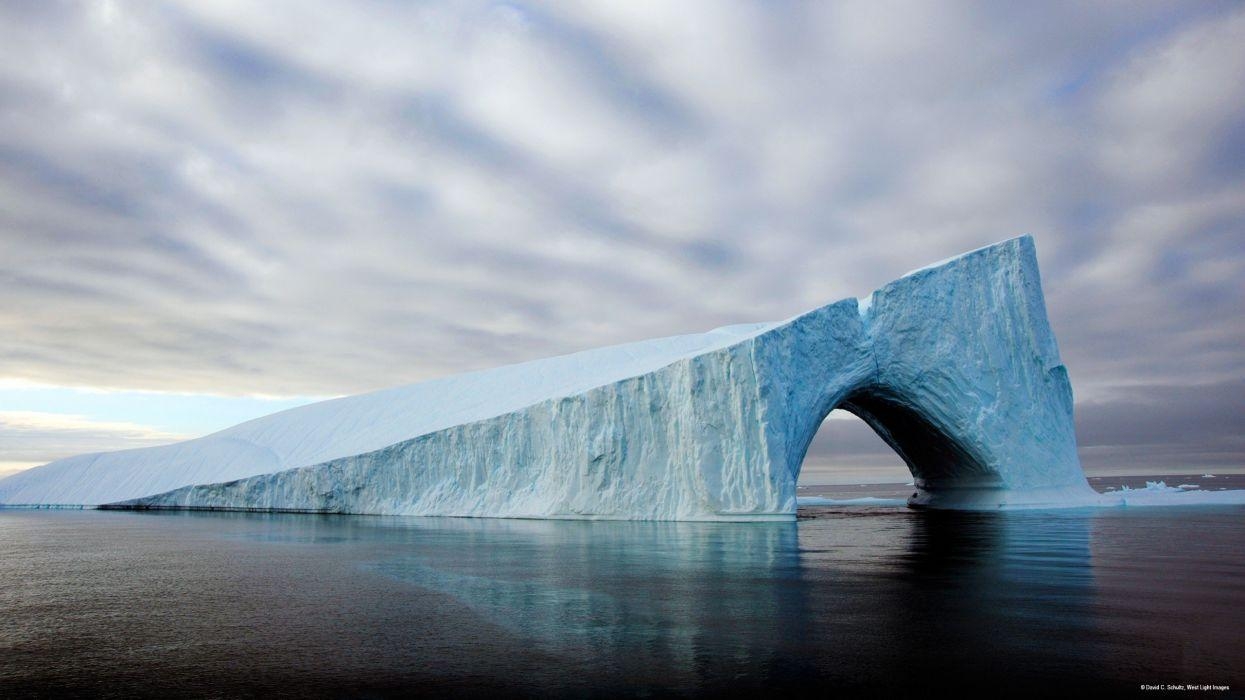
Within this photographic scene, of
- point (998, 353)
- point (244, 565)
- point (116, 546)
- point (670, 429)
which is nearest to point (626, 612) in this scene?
point (244, 565)

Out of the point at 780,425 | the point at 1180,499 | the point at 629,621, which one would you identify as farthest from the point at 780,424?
the point at 1180,499

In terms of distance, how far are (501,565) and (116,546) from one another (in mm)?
9627

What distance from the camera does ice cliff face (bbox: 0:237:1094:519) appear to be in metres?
22.8

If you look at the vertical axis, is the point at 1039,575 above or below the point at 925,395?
below

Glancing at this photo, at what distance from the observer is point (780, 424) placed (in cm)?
2264

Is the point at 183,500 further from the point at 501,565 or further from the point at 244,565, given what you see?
the point at 501,565

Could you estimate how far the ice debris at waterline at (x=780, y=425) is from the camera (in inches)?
896

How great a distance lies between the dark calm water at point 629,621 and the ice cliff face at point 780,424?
31.2 ft

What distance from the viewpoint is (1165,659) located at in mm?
5121

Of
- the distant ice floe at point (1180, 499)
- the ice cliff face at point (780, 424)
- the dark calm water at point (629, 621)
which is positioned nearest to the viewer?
the dark calm water at point (629, 621)

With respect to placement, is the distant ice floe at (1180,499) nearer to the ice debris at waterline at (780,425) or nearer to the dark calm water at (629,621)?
the ice debris at waterline at (780,425)

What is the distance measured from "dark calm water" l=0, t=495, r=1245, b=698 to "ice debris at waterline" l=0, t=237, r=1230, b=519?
947 centimetres

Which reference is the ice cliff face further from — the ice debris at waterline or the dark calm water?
the dark calm water

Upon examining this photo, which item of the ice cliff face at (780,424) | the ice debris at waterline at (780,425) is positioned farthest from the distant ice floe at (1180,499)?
the ice cliff face at (780,424)
